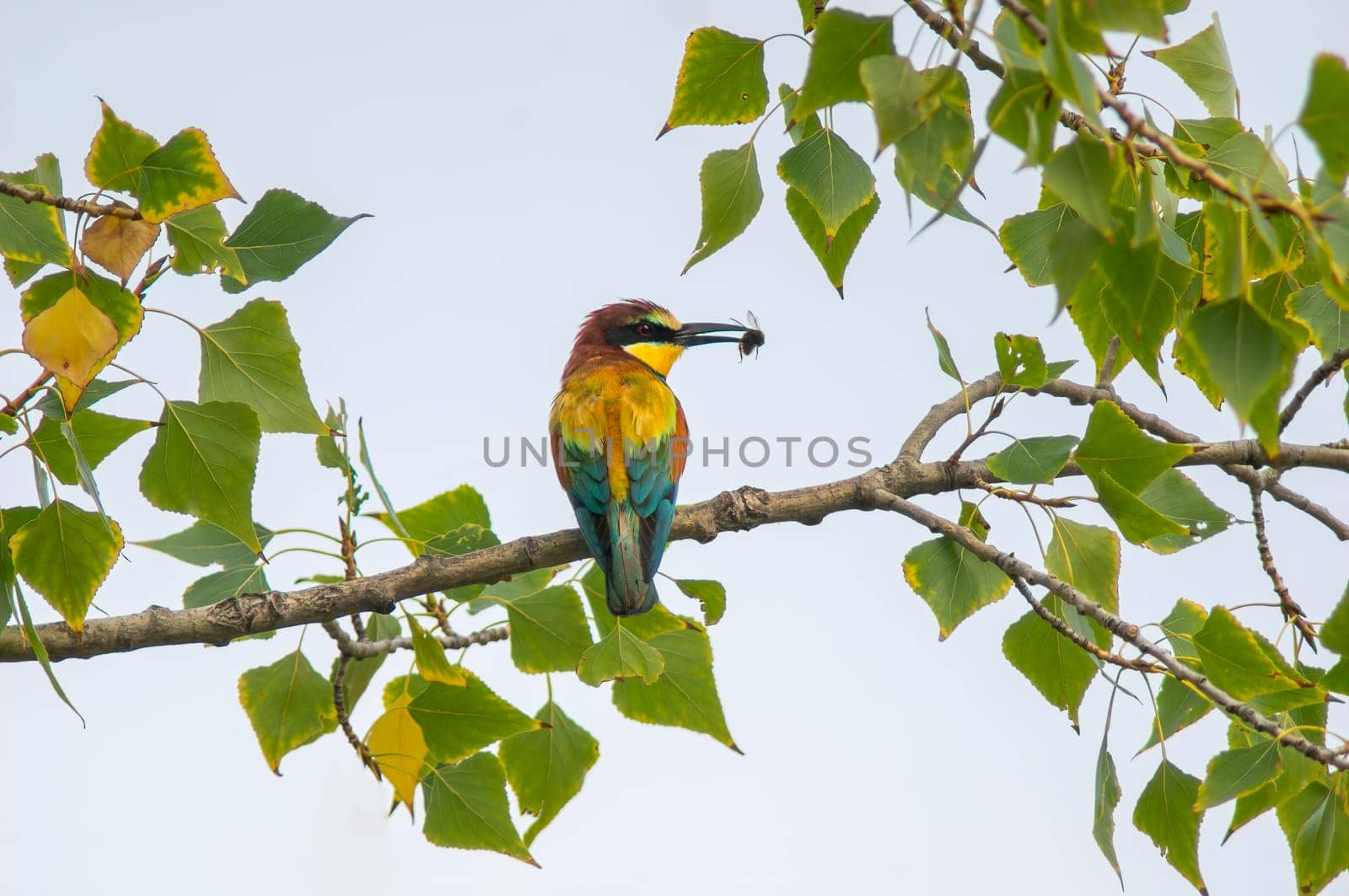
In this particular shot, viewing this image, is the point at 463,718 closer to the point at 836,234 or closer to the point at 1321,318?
the point at 836,234

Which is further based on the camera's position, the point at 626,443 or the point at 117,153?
the point at 626,443

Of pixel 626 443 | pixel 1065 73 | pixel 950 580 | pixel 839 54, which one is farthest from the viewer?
pixel 626 443

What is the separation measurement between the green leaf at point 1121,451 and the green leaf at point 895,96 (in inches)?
57.0

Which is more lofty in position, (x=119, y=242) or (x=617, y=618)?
(x=119, y=242)

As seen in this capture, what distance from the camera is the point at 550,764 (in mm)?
3641

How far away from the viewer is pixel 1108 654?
2711mm

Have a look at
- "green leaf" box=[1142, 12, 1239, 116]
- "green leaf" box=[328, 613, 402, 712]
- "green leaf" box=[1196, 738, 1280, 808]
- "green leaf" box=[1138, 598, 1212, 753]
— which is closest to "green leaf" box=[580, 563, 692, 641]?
"green leaf" box=[328, 613, 402, 712]

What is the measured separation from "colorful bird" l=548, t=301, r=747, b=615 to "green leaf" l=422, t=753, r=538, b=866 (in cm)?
65

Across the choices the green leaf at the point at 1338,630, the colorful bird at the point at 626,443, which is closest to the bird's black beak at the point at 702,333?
the colorful bird at the point at 626,443

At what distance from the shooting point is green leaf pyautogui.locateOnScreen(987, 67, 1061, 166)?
1.58 meters

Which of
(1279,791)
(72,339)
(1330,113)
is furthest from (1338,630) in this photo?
(72,339)

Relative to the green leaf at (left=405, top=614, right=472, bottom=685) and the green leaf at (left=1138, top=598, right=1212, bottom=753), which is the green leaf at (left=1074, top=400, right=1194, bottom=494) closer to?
the green leaf at (left=1138, top=598, right=1212, bottom=753)

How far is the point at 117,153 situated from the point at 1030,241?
232 cm

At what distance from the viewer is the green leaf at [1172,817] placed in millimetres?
3086
